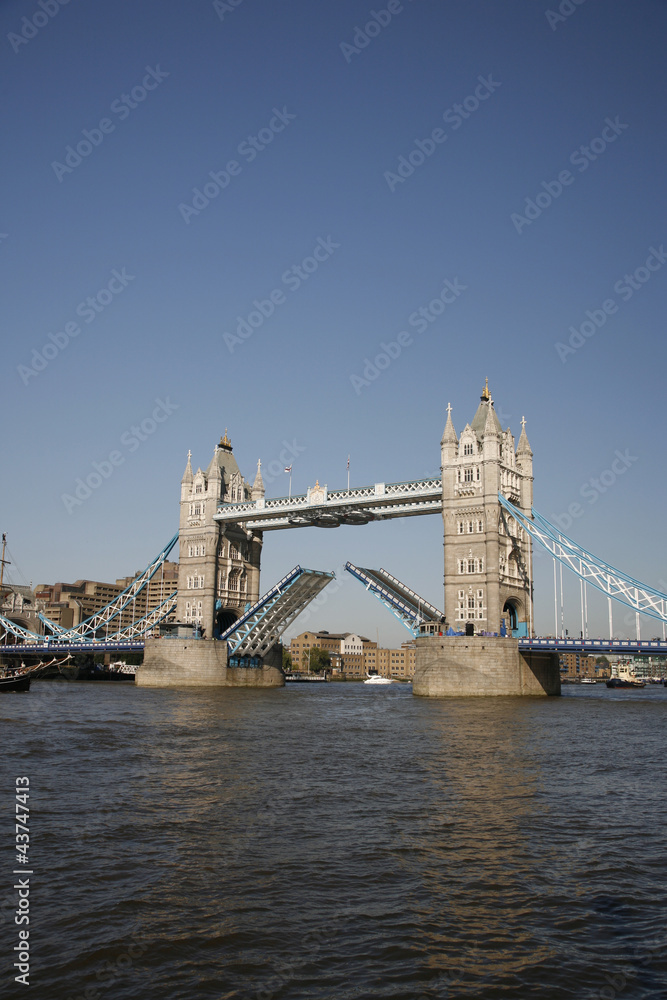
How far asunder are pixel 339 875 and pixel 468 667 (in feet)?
153

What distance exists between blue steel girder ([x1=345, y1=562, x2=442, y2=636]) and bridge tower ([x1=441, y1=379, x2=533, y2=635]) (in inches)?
94.7

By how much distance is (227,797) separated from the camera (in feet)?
59.0

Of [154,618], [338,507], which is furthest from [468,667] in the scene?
[154,618]

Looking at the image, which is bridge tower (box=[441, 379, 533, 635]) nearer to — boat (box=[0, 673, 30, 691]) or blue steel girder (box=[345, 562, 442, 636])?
blue steel girder (box=[345, 562, 442, 636])

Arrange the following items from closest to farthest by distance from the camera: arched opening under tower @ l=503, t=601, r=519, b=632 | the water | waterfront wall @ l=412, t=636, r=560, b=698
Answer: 1. the water
2. waterfront wall @ l=412, t=636, r=560, b=698
3. arched opening under tower @ l=503, t=601, r=519, b=632

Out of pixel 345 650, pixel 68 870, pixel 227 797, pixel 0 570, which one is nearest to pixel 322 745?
pixel 227 797

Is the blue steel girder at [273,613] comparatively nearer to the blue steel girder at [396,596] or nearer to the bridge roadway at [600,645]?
the blue steel girder at [396,596]

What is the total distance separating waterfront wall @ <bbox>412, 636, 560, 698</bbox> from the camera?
57.3 metres

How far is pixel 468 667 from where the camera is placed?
188 ft

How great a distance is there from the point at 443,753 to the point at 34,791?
1299 centimetres

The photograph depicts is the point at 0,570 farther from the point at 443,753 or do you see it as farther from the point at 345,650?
the point at 443,753

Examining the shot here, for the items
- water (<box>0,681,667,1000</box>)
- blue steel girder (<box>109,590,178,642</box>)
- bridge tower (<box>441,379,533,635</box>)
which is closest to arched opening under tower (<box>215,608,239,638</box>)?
blue steel girder (<box>109,590,178,642</box>)

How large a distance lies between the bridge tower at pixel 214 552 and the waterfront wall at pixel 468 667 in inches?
1078

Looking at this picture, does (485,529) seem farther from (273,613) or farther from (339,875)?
(339,875)
